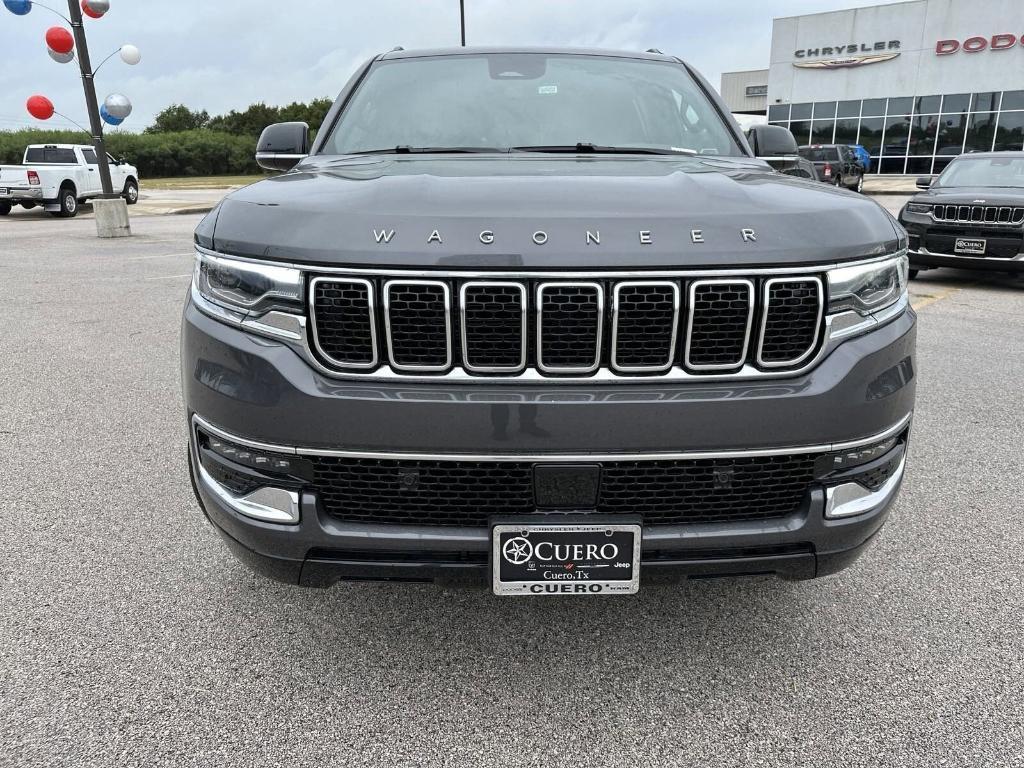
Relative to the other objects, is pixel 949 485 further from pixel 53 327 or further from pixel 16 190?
pixel 16 190

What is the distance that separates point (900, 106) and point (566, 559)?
39854mm

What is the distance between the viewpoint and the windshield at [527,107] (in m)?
2.97

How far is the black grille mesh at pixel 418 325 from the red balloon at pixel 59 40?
16.8 meters

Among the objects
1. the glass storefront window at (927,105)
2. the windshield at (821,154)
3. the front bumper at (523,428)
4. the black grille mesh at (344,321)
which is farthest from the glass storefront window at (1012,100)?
the black grille mesh at (344,321)

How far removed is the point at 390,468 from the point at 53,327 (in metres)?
6.46

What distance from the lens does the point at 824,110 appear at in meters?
37.4

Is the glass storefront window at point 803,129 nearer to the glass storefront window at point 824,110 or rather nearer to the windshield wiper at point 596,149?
the glass storefront window at point 824,110

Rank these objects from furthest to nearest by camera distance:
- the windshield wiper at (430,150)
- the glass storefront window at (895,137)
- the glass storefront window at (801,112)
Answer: the glass storefront window at (801,112)
the glass storefront window at (895,137)
the windshield wiper at (430,150)

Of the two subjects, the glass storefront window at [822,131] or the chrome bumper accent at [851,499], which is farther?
the glass storefront window at [822,131]

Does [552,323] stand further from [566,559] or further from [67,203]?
[67,203]

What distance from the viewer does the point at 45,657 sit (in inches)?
88.7

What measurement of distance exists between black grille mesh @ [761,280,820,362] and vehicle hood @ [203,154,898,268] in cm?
7

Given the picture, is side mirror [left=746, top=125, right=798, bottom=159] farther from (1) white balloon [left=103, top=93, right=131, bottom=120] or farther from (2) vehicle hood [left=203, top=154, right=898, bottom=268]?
(1) white balloon [left=103, top=93, right=131, bottom=120]

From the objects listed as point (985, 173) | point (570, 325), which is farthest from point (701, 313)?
point (985, 173)
